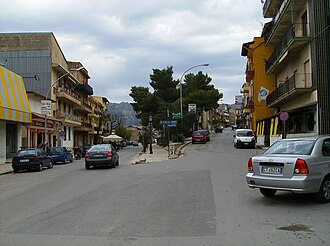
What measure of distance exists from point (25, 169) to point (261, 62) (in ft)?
111

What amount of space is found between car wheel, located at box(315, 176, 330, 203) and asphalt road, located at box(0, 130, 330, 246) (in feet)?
0.67

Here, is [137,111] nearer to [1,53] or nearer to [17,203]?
[1,53]

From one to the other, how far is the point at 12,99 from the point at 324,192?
25.4 meters

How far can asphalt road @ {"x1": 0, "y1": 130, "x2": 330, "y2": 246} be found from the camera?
653cm

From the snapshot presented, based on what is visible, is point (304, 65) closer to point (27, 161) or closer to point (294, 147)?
point (27, 161)

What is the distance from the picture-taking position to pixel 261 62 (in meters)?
48.5

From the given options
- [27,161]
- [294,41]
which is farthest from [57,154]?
[294,41]

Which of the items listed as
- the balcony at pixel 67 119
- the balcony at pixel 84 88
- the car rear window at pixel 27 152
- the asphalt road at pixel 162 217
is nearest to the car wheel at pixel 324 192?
the asphalt road at pixel 162 217

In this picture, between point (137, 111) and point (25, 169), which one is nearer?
point (25, 169)

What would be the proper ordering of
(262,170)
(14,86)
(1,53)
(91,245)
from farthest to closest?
(1,53) → (14,86) → (262,170) → (91,245)

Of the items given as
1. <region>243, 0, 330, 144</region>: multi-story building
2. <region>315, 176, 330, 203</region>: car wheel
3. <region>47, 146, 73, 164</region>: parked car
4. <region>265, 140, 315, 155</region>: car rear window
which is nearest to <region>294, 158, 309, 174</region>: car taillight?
<region>265, 140, 315, 155</region>: car rear window

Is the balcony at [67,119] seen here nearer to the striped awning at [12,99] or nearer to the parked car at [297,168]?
the striped awning at [12,99]

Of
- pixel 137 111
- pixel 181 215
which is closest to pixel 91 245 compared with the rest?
pixel 181 215

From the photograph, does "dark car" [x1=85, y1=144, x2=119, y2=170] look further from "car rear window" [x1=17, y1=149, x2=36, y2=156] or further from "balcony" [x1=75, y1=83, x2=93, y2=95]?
"balcony" [x1=75, y1=83, x2=93, y2=95]
